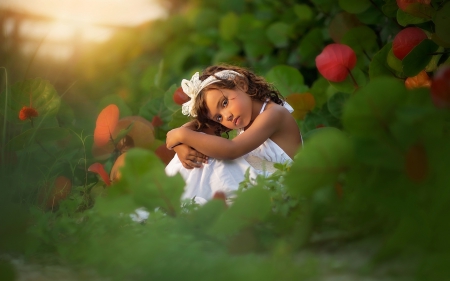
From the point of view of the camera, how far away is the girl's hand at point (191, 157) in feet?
3.72

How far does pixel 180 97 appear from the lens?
1303 millimetres

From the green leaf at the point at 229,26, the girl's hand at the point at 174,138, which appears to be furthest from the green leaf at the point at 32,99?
the green leaf at the point at 229,26

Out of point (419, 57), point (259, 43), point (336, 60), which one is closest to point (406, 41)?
point (419, 57)

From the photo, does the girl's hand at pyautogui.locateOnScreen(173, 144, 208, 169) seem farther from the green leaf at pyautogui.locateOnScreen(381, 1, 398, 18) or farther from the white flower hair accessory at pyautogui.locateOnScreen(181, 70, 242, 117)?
the green leaf at pyautogui.locateOnScreen(381, 1, 398, 18)

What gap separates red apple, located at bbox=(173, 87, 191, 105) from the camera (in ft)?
4.26

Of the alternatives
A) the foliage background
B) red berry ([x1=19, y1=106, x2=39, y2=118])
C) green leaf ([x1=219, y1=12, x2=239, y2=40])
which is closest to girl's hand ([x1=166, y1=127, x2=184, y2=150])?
the foliage background

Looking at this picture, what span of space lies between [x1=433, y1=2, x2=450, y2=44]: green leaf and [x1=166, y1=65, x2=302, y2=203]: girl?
0.36 m

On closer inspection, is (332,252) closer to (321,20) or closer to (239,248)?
(239,248)

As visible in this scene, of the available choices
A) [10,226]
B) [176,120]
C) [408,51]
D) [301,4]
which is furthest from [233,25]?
[10,226]

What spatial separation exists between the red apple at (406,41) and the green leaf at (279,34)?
0.74m

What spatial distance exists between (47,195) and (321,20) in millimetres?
946

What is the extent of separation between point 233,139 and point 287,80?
14.3 inches

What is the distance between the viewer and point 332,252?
2.07 ft

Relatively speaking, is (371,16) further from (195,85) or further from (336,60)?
(195,85)
